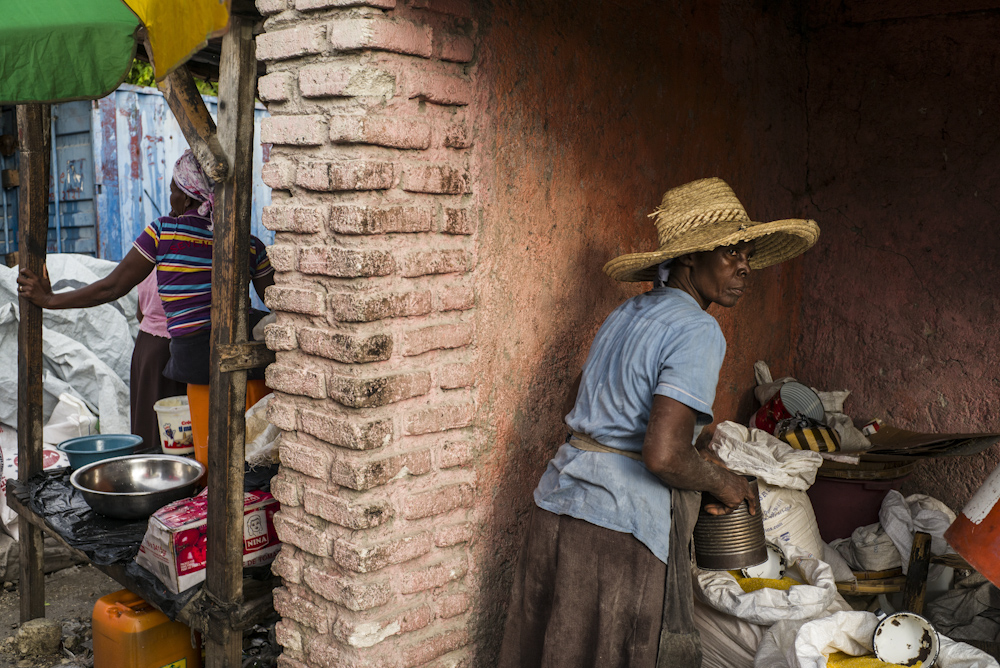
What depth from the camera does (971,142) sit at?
12.8ft

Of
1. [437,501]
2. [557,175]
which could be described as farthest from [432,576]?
[557,175]

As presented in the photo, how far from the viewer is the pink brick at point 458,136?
2.43m

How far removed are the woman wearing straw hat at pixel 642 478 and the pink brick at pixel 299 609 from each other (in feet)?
2.09

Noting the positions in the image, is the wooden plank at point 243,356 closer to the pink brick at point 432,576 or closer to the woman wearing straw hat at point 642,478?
the pink brick at point 432,576

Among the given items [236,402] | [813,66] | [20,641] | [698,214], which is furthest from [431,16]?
[20,641]

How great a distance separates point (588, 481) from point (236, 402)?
1.19m

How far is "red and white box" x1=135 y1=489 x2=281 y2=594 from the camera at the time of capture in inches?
112

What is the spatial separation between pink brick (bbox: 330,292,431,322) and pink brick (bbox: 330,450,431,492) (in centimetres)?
41

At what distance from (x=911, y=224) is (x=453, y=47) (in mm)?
2833

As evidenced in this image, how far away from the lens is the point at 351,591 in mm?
2352

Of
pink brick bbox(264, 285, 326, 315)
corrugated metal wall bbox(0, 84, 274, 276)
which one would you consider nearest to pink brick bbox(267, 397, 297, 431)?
pink brick bbox(264, 285, 326, 315)

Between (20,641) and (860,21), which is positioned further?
(860,21)

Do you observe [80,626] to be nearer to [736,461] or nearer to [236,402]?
[236,402]

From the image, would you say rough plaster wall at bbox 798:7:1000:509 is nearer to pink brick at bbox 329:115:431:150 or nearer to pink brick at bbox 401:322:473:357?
pink brick at bbox 401:322:473:357
